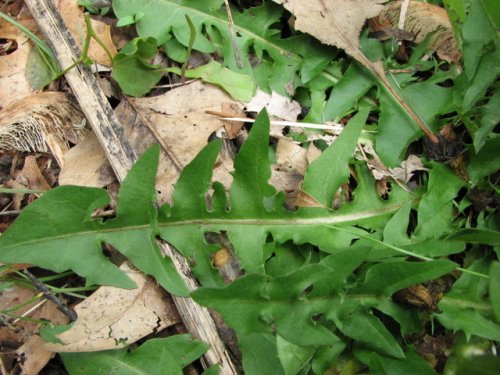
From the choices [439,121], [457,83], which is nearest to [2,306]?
[439,121]

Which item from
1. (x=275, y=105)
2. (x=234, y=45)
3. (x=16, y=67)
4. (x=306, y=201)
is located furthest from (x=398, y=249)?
(x=16, y=67)

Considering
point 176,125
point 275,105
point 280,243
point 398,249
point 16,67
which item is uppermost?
point 16,67

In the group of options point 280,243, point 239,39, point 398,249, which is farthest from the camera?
point 239,39

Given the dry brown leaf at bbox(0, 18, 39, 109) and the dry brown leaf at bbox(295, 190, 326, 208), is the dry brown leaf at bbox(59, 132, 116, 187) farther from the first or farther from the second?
the dry brown leaf at bbox(295, 190, 326, 208)

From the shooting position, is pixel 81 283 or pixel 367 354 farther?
pixel 81 283

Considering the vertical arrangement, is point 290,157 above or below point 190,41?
below

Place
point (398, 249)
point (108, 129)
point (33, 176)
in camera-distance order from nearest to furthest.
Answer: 1. point (398, 249)
2. point (108, 129)
3. point (33, 176)

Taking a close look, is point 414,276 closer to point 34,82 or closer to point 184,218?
point 184,218

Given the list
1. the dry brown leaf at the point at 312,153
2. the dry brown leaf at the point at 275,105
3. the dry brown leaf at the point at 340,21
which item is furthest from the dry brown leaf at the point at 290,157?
the dry brown leaf at the point at 340,21

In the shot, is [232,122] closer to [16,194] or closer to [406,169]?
[406,169]
